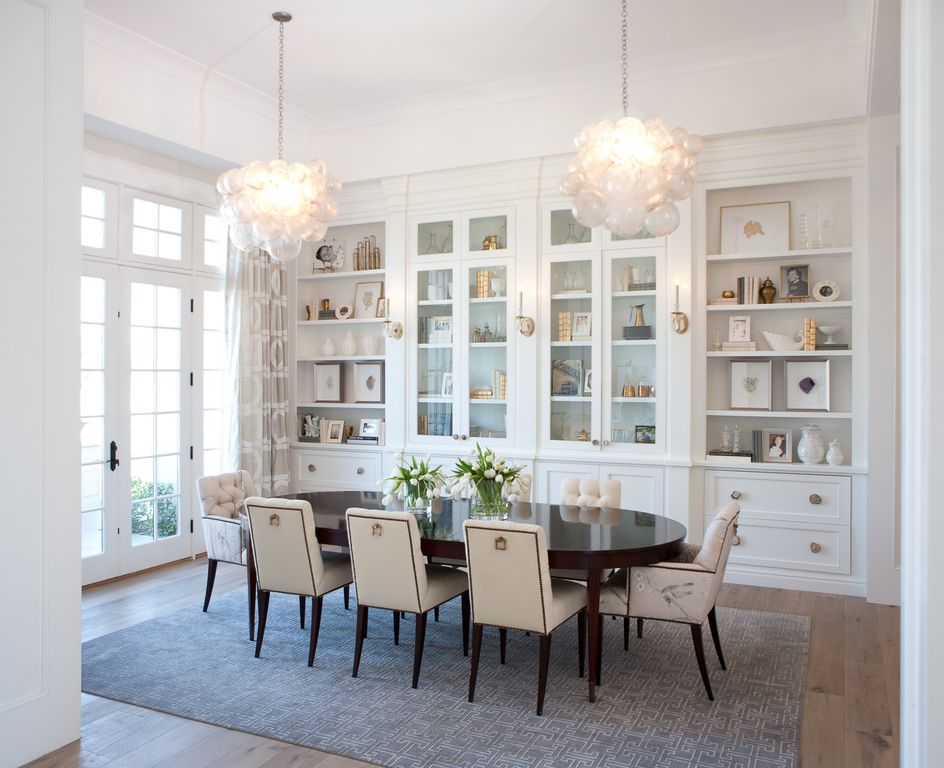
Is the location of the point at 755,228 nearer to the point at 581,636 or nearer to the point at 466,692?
the point at 581,636

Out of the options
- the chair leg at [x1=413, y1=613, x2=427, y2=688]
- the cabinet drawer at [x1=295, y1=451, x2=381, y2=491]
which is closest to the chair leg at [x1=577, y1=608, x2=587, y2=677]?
the chair leg at [x1=413, y1=613, x2=427, y2=688]

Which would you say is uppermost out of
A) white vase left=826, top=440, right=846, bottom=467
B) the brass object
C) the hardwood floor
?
the brass object

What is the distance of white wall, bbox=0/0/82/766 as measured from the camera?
2797mm

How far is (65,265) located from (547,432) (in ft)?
12.0

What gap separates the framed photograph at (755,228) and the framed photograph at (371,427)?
3.11 metres

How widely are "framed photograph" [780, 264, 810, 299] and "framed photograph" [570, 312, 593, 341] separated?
1343 mm

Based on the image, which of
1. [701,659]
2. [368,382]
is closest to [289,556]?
[701,659]

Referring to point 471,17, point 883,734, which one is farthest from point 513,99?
point 883,734

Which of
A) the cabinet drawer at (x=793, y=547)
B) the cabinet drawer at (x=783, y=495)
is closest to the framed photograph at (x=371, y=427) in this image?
the cabinet drawer at (x=783, y=495)

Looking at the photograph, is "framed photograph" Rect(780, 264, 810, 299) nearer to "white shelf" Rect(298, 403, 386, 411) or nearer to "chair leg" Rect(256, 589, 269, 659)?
"white shelf" Rect(298, 403, 386, 411)

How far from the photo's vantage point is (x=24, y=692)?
2.83m

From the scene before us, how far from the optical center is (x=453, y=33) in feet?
15.9

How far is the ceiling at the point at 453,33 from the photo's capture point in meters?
4.49

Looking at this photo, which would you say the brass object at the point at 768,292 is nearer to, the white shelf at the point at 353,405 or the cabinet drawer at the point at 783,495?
the cabinet drawer at the point at 783,495
